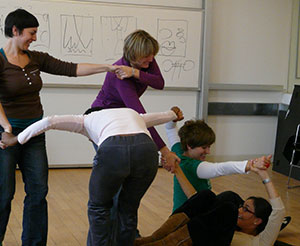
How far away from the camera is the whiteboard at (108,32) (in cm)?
500

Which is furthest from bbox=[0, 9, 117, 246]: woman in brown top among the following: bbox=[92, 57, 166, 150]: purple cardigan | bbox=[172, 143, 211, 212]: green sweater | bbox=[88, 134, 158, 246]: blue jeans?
bbox=[172, 143, 211, 212]: green sweater

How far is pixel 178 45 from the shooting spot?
17.9ft

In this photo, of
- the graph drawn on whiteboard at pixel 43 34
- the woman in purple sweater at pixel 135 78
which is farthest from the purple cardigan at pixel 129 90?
the graph drawn on whiteboard at pixel 43 34

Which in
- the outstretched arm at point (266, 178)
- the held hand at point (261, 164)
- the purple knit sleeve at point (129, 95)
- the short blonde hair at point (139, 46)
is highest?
the short blonde hair at point (139, 46)

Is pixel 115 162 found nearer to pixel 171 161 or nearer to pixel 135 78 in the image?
pixel 171 161

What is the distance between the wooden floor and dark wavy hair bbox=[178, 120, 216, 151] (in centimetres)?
83

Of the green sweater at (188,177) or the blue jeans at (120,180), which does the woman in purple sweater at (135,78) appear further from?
the blue jeans at (120,180)

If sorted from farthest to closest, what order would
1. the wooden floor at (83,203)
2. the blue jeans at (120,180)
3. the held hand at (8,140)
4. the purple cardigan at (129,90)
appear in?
the wooden floor at (83,203) < the purple cardigan at (129,90) < the held hand at (8,140) < the blue jeans at (120,180)

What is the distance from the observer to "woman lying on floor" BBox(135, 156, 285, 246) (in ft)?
7.88

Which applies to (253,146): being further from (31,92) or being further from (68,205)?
(31,92)

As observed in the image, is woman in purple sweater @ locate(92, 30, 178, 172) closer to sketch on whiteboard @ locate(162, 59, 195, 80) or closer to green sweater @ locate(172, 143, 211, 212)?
green sweater @ locate(172, 143, 211, 212)

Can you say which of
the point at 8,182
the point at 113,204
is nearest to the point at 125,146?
the point at 113,204

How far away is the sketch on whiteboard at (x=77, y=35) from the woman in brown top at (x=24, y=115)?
2.44m

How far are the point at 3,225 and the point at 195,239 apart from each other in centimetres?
104
